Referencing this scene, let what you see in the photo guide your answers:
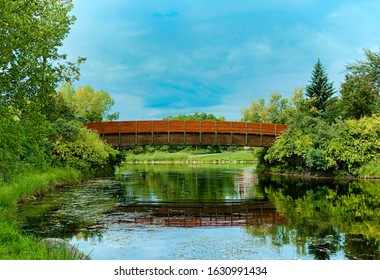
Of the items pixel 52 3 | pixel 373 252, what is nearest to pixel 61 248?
pixel 373 252

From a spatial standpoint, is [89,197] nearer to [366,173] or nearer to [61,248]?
[61,248]

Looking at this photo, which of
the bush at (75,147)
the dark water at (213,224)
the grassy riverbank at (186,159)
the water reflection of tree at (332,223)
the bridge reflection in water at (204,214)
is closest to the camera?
the dark water at (213,224)

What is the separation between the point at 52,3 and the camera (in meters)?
28.6

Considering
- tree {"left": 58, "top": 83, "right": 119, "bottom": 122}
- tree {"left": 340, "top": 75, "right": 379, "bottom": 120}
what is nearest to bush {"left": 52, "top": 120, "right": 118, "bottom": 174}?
tree {"left": 340, "top": 75, "right": 379, "bottom": 120}

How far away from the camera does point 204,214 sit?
17391mm

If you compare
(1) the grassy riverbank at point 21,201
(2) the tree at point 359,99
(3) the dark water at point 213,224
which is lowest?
(3) the dark water at point 213,224

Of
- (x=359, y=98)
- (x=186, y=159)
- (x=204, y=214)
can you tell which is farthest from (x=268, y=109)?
(x=204, y=214)

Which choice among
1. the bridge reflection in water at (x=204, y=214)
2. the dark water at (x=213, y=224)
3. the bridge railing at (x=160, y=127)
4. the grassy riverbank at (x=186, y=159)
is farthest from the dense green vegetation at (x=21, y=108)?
the grassy riverbank at (x=186, y=159)

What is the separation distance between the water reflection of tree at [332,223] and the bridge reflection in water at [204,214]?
789mm

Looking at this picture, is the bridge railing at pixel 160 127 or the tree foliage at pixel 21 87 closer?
the tree foliage at pixel 21 87

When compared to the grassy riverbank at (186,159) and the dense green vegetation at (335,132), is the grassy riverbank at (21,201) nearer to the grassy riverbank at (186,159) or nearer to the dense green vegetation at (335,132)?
the dense green vegetation at (335,132)

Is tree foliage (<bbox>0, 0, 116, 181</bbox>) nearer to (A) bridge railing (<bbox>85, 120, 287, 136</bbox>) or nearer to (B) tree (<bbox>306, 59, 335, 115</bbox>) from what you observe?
(A) bridge railing (<bbox>85, 120, 287, 136</bbox>)

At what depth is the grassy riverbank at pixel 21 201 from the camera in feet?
28.6

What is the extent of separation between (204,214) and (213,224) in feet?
8.01
